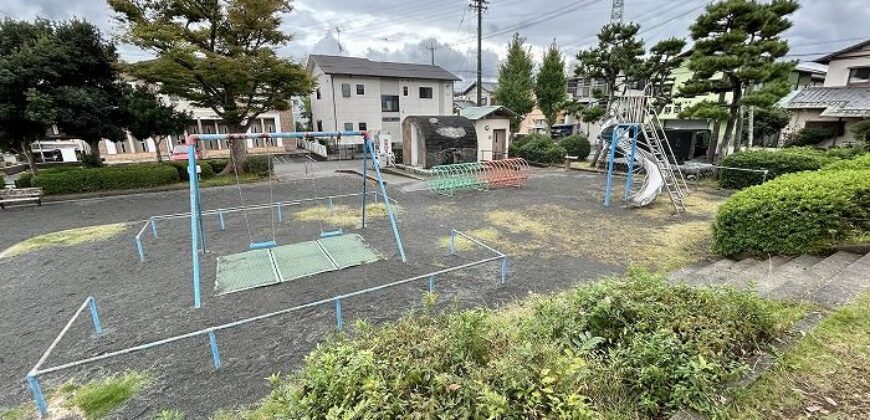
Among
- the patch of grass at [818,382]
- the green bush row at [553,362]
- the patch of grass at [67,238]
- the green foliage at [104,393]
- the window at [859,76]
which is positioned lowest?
the green foliage at [104,393]

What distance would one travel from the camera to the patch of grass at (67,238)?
788cm

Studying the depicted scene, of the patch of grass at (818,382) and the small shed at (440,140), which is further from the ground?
the small shed at (440,140)

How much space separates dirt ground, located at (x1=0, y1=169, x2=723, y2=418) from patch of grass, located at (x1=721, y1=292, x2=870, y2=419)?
2.23m

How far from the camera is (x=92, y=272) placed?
652 centimetres

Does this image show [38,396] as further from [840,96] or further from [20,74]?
[840,96]

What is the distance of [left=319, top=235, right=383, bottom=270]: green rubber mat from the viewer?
6.82 meters

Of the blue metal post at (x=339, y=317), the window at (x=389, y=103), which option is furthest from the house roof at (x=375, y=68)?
the blue metal post at (x=339, y=317)

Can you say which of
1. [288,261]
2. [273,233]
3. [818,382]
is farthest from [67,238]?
[818,382]

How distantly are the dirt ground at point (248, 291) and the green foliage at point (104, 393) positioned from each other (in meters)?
0.13

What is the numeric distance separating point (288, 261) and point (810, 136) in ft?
74.6

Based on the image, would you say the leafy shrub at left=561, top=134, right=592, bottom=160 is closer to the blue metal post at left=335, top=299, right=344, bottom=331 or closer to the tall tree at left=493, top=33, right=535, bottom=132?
the tall tree at left=493, top=33, right=535, bottom=132

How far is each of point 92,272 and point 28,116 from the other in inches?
382

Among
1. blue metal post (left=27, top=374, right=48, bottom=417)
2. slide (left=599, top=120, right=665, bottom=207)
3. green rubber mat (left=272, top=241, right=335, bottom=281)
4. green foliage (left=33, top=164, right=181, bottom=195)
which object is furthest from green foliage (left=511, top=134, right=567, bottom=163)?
blue metal post (left=27, top=374, right=48, bottom=417)

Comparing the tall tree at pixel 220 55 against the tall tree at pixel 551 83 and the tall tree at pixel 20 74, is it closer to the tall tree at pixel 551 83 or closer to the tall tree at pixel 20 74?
the tall tree at pixel 20 74
